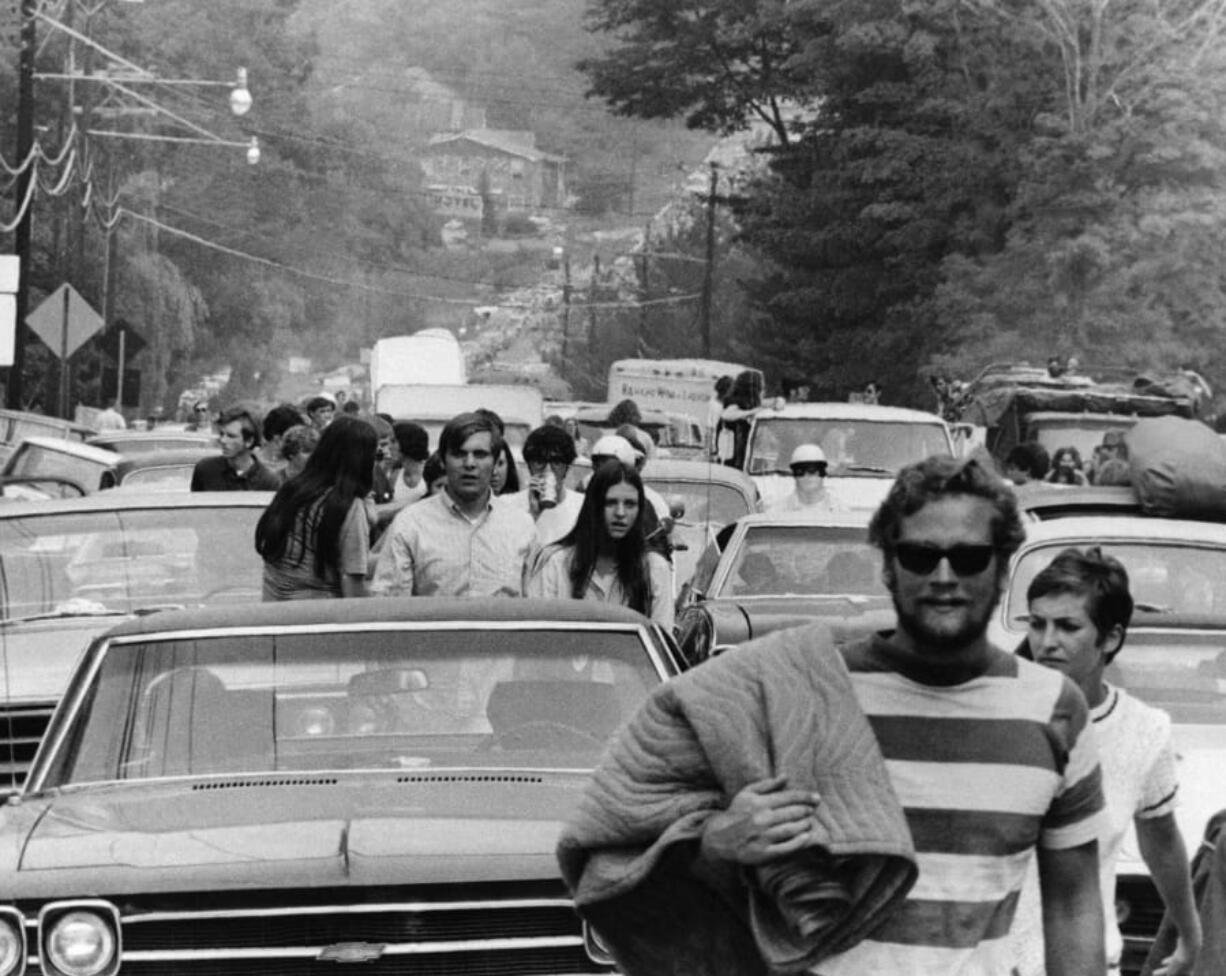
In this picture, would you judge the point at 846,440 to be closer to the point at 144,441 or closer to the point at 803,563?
Result: the point at 144,441

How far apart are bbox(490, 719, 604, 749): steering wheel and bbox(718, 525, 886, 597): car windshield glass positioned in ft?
21.4

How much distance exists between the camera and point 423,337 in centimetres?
5972

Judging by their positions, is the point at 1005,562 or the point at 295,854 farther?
the point at 295,854

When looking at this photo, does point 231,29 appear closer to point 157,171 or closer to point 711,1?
point 157,171

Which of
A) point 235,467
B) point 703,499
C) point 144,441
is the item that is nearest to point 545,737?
point 235,467

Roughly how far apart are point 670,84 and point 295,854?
2487 inches

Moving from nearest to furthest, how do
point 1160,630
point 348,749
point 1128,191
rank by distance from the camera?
point 348,749 → point 1160,630 → point 1128,191

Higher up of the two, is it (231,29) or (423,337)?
(231,29)

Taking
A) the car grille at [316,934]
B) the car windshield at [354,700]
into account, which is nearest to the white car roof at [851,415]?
the car windshield at [354,700]

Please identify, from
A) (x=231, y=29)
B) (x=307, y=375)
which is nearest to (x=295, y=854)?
(x=231, y=29)

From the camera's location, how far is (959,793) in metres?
4.31

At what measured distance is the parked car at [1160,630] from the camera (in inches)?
302

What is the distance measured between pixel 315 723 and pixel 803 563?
6991 millimetres

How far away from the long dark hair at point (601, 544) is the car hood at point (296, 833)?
3.41 m
